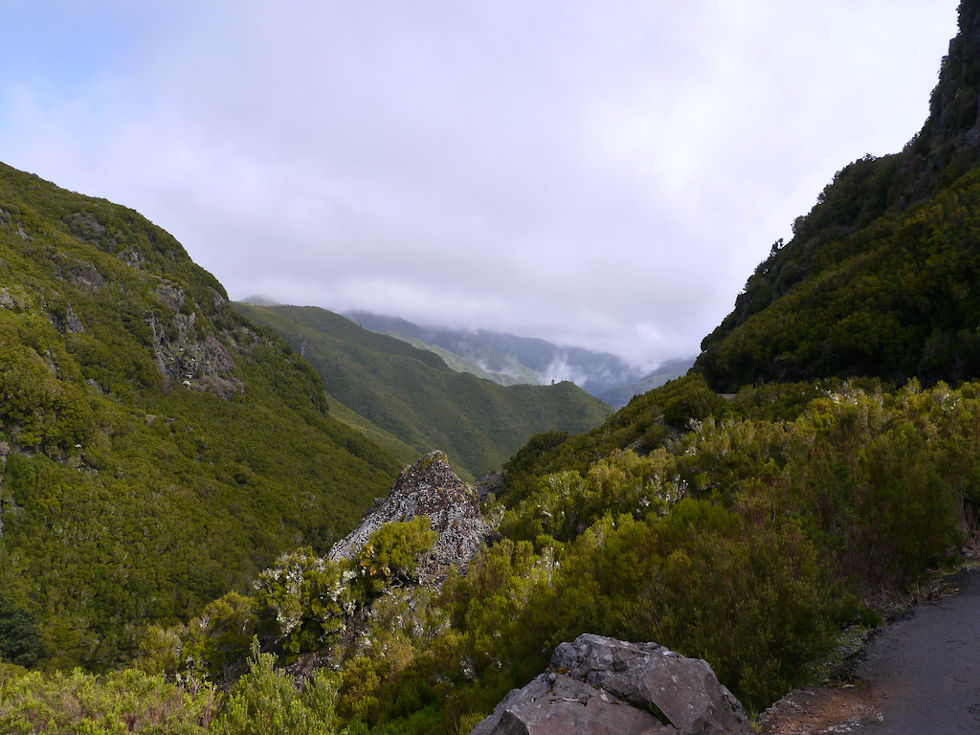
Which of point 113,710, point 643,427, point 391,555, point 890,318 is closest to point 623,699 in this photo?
point 113,710

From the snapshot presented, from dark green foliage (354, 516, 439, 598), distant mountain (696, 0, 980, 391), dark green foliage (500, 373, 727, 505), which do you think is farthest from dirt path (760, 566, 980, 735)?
distant mountain (696, 0, 980, 391)

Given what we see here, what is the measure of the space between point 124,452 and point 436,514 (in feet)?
409

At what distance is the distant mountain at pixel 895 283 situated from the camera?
1539cm

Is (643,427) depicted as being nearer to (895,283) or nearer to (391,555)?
(895,283)

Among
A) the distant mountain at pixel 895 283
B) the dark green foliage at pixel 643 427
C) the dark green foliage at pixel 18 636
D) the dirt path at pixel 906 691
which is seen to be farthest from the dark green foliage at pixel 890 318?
the dark green foliage at pixel 18 636

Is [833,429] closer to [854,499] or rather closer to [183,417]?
[854,499]

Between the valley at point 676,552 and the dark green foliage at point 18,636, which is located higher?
the valley at point 676,552

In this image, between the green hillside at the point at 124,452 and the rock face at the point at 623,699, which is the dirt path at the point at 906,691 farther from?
the green hillside at the point at 124,452

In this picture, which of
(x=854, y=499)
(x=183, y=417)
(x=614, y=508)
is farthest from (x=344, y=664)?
(x=183, y=417)

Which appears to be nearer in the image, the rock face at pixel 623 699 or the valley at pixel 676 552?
the rock face at pixel 623 699

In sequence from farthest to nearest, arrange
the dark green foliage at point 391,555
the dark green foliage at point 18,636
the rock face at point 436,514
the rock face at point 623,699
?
the dark green foliage at point 18,636 → the rock face at point 436,514 → the dark green foliage at point 391,555 → the rock face at point 623,699

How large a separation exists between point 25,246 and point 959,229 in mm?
194234

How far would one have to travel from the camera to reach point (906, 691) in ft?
13.3

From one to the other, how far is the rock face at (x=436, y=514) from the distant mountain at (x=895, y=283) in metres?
15.2
